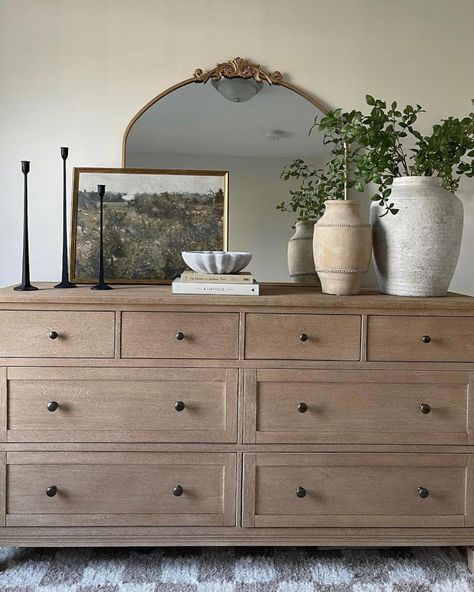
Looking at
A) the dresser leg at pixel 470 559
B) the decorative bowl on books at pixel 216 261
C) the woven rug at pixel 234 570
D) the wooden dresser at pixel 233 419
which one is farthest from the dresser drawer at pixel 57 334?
the dresser leg at pixel 470 559

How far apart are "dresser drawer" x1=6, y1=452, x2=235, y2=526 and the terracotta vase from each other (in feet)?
2.27

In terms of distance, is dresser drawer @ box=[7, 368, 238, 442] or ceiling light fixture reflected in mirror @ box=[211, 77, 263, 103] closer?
dresser drawer @ box=[7, 368, 238, 442]

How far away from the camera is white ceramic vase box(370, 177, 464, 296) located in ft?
5.57

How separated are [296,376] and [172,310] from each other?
46cm

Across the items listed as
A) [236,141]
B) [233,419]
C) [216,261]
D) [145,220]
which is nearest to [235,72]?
[236,141]

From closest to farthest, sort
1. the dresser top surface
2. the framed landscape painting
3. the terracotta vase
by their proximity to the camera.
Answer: the dresser top surface, the terracotta vase, the framed landscape painting

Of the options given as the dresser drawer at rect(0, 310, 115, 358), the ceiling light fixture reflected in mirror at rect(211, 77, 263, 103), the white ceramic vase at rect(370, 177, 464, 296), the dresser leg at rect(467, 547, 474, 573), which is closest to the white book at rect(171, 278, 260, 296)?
the dresser drawer at rect(0, 310, 115, 358)

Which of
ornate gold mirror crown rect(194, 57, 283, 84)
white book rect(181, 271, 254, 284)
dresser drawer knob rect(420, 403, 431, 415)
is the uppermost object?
ornate gold mirror crown rect(194, 57, 283, 84)

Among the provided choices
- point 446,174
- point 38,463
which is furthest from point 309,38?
point 38,463

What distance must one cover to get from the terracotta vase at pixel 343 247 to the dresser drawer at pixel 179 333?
14.7 inches

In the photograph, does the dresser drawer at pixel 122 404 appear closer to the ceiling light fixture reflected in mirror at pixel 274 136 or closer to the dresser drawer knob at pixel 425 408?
the dresser drawer knob at pixel 425 408

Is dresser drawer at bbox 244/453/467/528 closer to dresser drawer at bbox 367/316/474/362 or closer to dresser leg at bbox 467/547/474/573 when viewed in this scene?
dresser leg at bbox 467/547/474/573

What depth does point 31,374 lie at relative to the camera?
161 centimetres

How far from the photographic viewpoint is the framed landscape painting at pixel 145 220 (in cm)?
202
